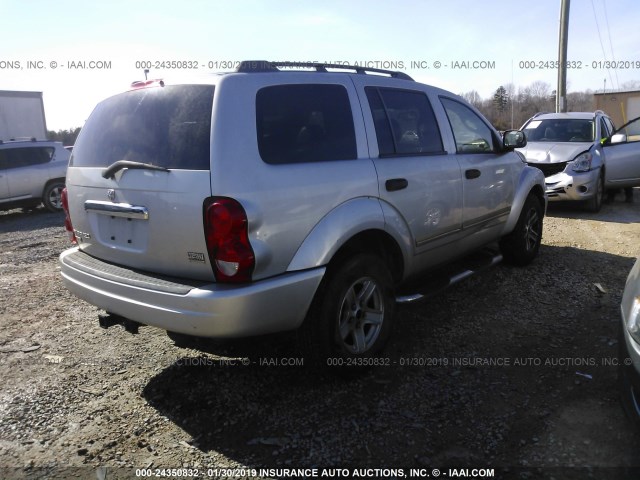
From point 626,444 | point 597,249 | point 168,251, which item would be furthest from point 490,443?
point 597,249

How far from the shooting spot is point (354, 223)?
3070 mm

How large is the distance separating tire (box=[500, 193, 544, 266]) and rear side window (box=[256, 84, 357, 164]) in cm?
279

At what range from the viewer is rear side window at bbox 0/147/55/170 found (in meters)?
11.1

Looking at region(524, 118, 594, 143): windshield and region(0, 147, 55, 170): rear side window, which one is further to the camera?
region(0, 147, 55, 170): rear side window

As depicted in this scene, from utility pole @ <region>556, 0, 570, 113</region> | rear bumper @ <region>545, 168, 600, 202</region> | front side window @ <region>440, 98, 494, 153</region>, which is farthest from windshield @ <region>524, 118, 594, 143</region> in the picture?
utility pole @ <region>556, 0, 570, 113</region>

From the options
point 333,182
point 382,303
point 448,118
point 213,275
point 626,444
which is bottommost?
point 626,444

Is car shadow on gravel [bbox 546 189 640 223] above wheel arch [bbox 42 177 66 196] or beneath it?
beneath

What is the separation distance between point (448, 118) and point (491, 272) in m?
1.95

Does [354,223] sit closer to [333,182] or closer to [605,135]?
[333,182]

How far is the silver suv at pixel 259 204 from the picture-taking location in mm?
2596

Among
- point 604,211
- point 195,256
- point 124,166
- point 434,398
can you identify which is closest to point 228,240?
point 195,256

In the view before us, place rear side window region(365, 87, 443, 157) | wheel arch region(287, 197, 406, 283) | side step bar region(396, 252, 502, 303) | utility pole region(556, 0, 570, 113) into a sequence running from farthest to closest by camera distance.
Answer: utility pole region(556, 0, 570, 113) < side step bar region(396, 252, 502, 303) < rear side window region(365, 87, 443, 157) < wheel arch region(287, 197, 406, 283)

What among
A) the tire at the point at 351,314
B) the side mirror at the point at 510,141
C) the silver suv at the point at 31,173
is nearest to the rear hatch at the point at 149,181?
the tire at the point at 351,314

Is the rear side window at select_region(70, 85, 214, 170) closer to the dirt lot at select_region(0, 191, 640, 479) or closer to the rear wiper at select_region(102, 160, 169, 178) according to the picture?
the rear wiper at select_region(102, 160, 169, 178)
